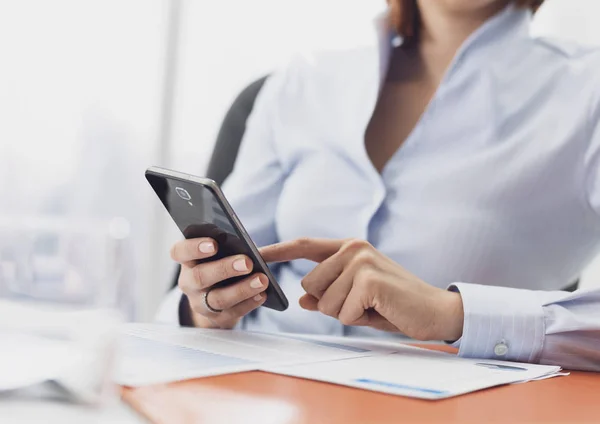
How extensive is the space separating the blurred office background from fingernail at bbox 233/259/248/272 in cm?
116

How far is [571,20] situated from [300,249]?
108 centimetres

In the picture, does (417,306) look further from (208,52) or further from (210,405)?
(208,52)

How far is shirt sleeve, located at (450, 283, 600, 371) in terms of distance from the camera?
2.27ft

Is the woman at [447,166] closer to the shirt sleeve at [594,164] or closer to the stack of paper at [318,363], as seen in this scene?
the shirt sleeve at [594,164]

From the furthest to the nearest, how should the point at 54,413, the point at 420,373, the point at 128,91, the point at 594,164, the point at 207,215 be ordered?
the point at 128,91 → the point at 594,164 → the point at 207,215 → the point at 420,373 → the point at 54,413

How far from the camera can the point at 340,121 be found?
109cm

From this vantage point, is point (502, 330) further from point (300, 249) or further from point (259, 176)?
point (259, 176)

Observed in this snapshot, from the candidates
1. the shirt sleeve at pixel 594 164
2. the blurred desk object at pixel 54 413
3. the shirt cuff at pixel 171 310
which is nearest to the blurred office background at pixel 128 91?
the shirt sleeve at pixel 594 164

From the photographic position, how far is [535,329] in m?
0.70

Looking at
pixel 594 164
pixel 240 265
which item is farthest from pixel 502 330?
pixel 594 164

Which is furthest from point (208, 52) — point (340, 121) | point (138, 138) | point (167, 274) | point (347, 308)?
point (347, 308)

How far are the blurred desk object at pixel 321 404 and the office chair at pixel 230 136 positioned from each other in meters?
0.72

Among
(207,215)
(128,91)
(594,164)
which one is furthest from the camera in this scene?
(128,91)

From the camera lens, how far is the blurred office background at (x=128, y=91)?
180 centimetres
